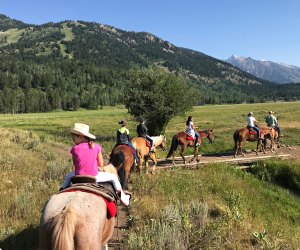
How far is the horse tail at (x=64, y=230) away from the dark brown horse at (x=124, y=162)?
6804 millimetres

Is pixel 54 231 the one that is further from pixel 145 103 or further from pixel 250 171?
pixel 145 103

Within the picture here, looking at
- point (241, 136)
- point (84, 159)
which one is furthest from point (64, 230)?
point (241, 136)

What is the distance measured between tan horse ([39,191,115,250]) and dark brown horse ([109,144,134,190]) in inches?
249

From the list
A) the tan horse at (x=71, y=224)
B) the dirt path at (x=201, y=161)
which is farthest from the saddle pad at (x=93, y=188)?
the dirt path at (x=201, y=161)

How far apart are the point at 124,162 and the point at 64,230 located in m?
7.54

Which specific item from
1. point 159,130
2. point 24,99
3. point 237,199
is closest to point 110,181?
point 237,199

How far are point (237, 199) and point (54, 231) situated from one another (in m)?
7.78

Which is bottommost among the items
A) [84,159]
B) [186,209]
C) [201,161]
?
[201,161]

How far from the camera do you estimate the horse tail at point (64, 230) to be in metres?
5.18

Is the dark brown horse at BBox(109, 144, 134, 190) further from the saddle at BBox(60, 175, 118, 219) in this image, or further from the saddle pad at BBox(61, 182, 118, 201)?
the saddle pad at BBox(61, 182, 118, 201)

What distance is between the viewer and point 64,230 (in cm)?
520

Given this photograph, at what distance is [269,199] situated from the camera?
16641mm

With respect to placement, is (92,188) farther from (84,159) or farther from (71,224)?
(71,224)

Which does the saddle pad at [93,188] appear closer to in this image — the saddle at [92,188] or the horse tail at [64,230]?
the saddle at [92,188]
